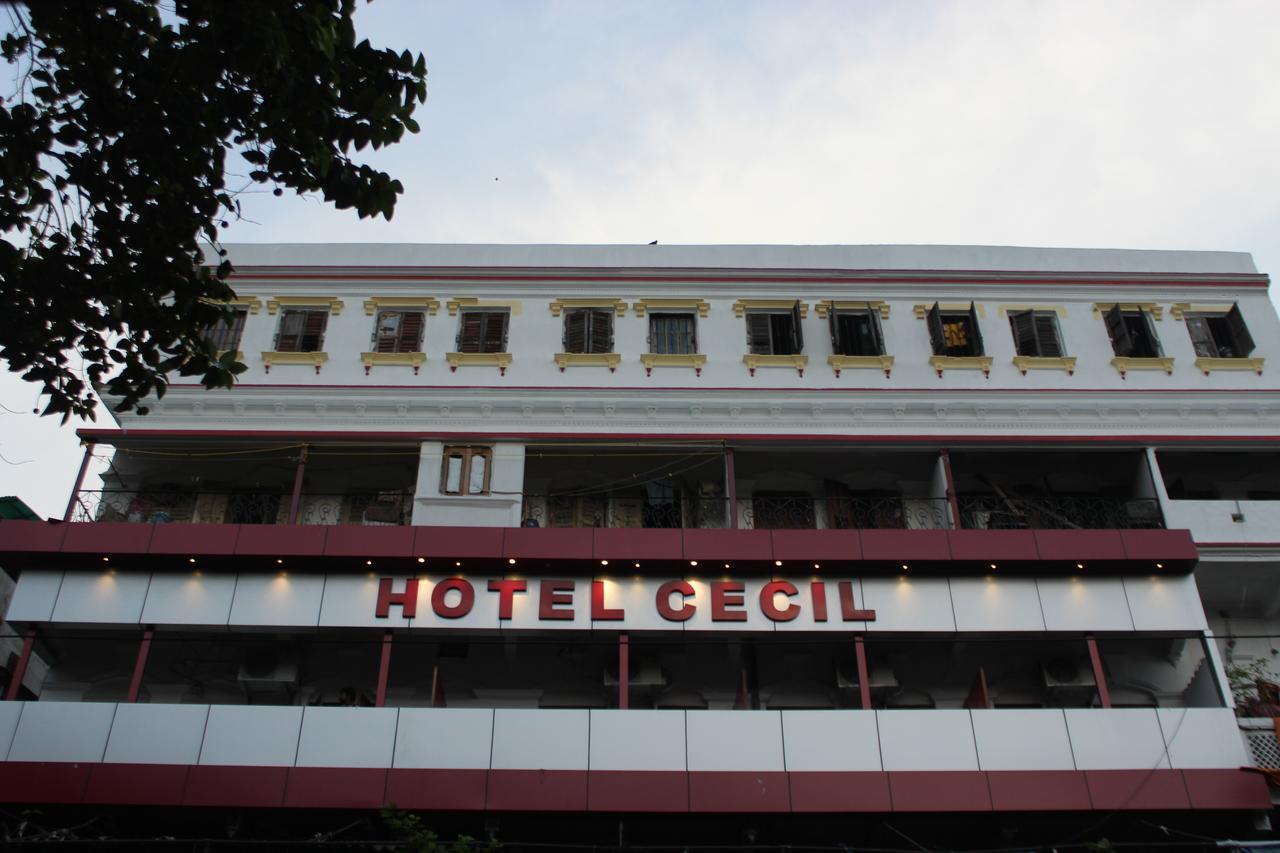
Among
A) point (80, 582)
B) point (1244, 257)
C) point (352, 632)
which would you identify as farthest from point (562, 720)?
point (1244, 257)

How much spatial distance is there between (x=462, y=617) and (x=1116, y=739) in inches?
429

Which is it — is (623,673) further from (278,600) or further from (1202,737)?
(1202,737)

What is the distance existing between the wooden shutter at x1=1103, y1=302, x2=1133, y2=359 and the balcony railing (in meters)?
15.4

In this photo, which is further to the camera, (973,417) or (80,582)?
(973,417)

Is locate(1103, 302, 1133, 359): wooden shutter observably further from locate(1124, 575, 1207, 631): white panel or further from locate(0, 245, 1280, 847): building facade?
locate(1124, 575, 1207, 631): white panel

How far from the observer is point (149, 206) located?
38.6 feet

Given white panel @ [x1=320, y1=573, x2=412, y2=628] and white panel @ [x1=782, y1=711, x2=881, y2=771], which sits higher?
white panel @ [x1=320, y1=573, x2=412, y2=628]

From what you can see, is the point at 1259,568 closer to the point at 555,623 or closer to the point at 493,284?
the point at 555,623

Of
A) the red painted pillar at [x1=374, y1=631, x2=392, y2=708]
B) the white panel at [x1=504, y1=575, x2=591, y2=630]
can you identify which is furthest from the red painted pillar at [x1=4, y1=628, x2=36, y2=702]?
the white panel at [x1=504, y1=575, x2=591, y2=630]

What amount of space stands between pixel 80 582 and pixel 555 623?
8.35 metres

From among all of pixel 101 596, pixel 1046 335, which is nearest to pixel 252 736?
pixel 101 596

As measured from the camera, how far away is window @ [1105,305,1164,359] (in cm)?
2347

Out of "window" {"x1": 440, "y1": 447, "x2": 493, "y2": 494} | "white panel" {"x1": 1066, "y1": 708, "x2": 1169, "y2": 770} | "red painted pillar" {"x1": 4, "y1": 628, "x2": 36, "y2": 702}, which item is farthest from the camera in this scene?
"window" {"x1": 440, "y1": 447, "x2": 493, "y2": 494}

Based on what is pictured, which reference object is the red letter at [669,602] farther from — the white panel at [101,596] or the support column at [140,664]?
the white panel at [101,596]
